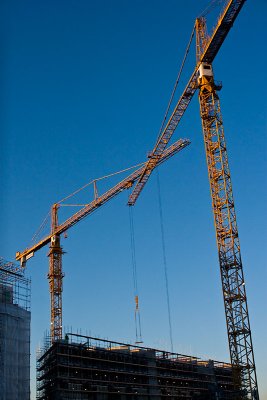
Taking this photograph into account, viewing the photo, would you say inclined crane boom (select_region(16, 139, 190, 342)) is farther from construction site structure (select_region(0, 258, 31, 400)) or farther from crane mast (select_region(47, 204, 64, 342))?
construction site structure (select_region(0, 258, 31, 400))

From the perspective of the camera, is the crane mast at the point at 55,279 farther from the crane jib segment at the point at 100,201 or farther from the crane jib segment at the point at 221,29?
the crane jib segment at the point at 221,29

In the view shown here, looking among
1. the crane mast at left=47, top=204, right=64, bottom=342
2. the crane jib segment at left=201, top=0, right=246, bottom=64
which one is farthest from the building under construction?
the crane jib segment at left=201, top=0, right=246, bottom=64

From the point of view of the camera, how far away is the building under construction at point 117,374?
7569 centimetres

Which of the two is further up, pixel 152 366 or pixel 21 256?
pixel 21 256

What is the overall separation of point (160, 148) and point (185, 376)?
43500 millimetres

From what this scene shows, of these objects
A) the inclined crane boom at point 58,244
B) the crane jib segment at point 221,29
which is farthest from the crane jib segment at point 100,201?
the crane jib segment at point 221,29

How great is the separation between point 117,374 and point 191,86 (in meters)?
45.7

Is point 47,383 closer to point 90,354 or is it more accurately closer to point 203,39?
point 90,354

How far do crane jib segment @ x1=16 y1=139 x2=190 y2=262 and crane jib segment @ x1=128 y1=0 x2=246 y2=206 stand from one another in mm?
1402

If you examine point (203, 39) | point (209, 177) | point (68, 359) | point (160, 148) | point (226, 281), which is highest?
point (203, 39)

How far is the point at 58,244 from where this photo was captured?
101 meters

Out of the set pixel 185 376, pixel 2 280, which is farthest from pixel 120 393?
pixel 2 280

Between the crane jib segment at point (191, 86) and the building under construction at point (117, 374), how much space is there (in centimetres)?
2757

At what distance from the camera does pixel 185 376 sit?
100 meters
